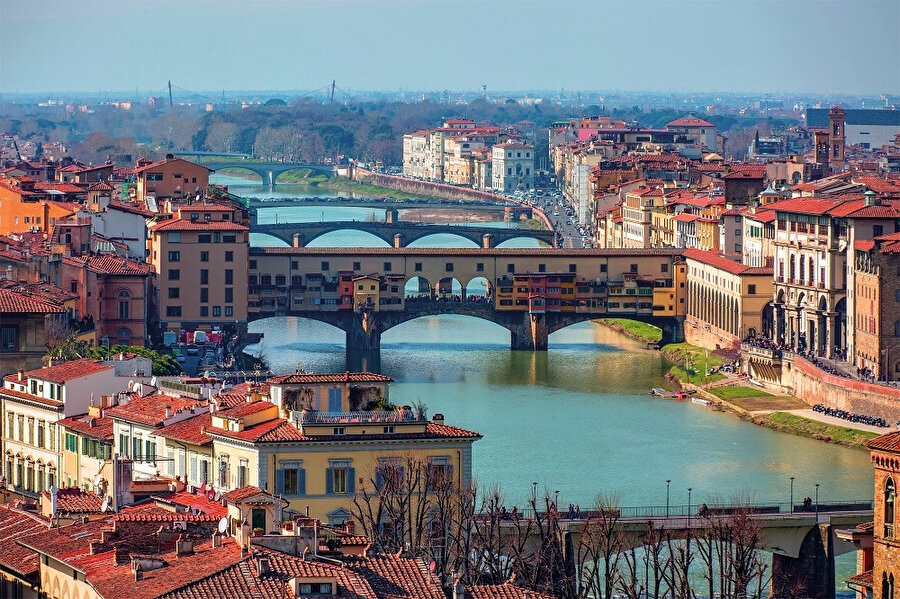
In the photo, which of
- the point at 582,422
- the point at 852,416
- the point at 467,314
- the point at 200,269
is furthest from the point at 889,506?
the point at 467,314

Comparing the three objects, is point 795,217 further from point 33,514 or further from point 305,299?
point 33,514

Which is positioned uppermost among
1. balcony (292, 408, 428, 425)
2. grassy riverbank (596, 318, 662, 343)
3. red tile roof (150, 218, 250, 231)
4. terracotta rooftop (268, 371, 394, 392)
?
terracotta rooftop (268, 371, 394, 392)

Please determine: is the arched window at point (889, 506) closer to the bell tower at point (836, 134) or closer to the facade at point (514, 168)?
the bell tower at point (836, 134)

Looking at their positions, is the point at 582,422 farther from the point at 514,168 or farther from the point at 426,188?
the point at 426,188

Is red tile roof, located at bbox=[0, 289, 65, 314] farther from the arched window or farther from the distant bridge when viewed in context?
the distant bridge

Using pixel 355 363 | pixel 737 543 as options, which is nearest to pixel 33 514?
pixel 737 543

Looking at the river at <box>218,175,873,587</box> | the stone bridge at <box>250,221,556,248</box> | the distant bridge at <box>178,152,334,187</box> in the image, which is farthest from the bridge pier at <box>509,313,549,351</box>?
the distant bridge at <box>178,152,334,187</box>

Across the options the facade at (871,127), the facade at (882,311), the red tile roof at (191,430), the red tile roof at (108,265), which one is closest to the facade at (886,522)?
the red tile roof at (191,430)
